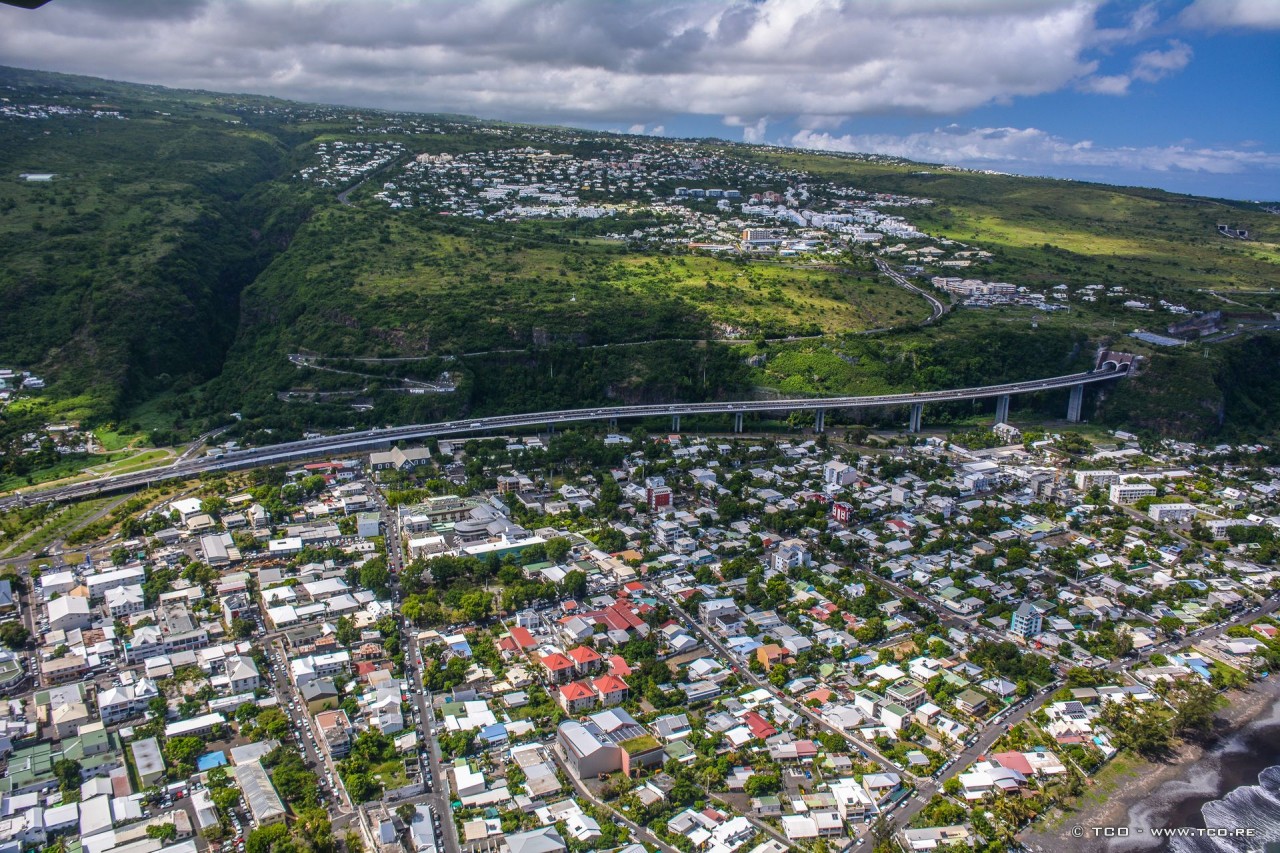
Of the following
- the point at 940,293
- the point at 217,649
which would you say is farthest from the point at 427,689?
the point at 940,293

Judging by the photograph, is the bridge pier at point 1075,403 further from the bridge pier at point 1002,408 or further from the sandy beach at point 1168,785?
the sandy beach at point 1168,785

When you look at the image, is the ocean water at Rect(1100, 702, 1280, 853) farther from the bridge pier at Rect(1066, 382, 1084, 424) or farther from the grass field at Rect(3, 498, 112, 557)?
the grass field at Rect(3, 498, 112, 557)

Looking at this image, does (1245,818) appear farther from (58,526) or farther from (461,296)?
(461,296)

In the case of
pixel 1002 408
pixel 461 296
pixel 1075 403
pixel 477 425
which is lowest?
pixel 477 425

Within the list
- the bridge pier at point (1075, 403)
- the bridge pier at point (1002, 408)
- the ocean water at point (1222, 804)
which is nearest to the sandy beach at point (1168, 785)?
the ocean water at point (1222, 804)

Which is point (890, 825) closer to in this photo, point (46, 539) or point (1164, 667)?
point (1164, 667)

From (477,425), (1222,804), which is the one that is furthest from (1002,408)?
(1222,804)
